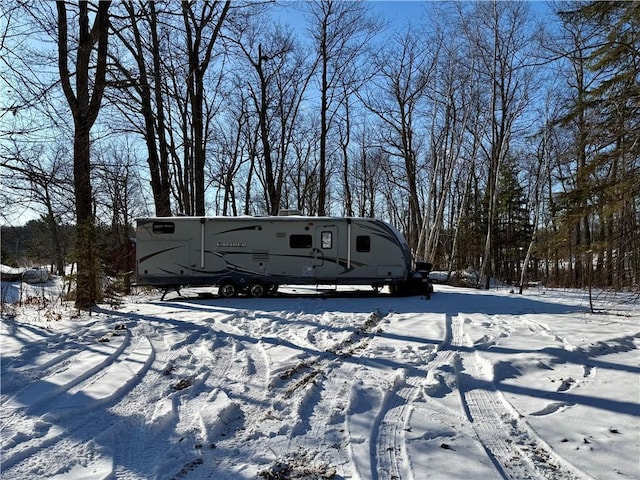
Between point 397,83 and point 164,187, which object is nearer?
point 164,187

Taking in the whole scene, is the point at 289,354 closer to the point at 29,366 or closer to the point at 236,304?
the point at 29,366

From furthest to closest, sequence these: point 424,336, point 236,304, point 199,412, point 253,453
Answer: point 236,304 < point 424,336 < point 199,412 < point 253,453

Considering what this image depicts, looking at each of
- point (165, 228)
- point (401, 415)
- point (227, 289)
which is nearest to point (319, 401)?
point (401, 415)

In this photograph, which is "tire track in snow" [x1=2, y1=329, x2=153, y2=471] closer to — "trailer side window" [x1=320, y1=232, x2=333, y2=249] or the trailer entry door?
the trailer entry door

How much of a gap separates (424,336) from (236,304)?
617cm

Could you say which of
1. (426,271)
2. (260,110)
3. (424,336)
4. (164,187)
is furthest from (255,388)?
(260,110)

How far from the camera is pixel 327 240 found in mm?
14039

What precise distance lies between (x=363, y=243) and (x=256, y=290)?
3729 millimetres

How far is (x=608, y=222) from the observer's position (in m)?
7.88

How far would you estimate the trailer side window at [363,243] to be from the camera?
14062 mm

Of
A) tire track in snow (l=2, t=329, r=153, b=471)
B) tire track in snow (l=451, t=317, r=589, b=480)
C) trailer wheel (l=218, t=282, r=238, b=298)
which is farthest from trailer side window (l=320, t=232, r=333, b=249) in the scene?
tire track in snow (l=451, t=317, r=589, b=480)

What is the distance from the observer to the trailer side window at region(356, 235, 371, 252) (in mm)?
14062

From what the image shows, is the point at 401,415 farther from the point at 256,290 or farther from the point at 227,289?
the point at 227,289

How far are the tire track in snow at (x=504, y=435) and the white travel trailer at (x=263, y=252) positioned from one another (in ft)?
28.4
